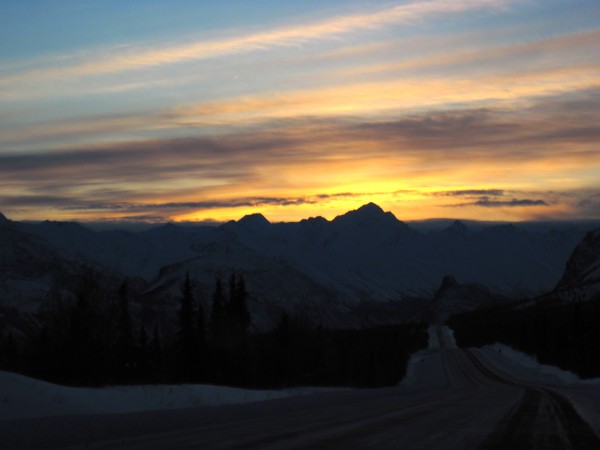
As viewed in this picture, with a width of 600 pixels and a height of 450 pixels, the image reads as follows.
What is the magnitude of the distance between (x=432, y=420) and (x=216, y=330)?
61.6 m

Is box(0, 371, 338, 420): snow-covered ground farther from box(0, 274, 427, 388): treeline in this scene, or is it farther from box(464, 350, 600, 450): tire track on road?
box(464, 350, 600, 450): tire track on road

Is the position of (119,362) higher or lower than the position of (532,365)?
higher

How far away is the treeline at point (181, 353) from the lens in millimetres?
41844

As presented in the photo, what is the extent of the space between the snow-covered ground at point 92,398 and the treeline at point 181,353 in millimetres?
3664

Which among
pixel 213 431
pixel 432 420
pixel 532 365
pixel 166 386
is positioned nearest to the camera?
pixel 213 431

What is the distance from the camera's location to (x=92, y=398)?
26094mm

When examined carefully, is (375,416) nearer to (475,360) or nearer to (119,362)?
(119,362)

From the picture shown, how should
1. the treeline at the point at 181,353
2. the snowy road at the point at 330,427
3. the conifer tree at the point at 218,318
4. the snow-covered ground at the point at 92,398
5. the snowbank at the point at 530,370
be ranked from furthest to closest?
the conifer tree at the point at 218,318
the snowbank at the point at 530,370
the treeline at the point at 181,353
the snow-covered ground at the point at 92,398
the snowy road at the point at 330,427

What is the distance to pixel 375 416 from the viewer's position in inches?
885

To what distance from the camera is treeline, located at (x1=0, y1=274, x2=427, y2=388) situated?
41.8 meters

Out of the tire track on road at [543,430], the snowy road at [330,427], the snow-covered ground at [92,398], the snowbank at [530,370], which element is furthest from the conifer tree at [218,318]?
the tire track on road at [543,430]

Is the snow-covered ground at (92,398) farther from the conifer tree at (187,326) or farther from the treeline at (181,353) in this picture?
the conifer tree at (187,326)

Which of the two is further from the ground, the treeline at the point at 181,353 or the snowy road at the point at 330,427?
the snowy road at the point at 330,427

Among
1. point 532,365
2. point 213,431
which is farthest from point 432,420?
point 532,365
